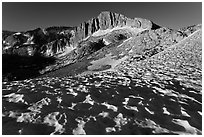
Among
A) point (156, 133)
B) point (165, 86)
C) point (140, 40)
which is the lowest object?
point (156, 133)

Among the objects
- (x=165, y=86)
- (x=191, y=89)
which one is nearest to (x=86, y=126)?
(x=165, y=86)

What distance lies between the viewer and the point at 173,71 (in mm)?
18234

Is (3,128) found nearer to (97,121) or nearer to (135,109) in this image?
(97,121)

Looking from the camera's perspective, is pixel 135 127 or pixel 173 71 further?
pixel 173 71

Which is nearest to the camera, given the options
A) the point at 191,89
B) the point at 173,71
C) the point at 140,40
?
the point at 191,89

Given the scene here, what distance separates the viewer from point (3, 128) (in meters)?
7.72

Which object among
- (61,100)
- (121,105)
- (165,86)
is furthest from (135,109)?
(165,86)

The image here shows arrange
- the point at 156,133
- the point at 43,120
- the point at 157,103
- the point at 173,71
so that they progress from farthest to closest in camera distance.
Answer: the point at 173,71 → the point at 157,103 → the point at 43,120 → the point at 156,133

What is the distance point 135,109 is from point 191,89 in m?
5.37

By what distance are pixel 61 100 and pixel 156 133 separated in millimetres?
5063

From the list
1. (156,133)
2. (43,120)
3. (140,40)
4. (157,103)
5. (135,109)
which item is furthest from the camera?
(140,40)

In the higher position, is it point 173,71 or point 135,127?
point 173,71

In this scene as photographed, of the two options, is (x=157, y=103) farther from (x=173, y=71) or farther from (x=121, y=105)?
(x=173, y=71)

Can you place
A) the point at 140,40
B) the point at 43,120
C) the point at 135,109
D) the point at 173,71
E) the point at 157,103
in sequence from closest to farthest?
the point at 43,120, the point at 135,109, the point at 157,103, the point at 173,71, the point at 140,40
